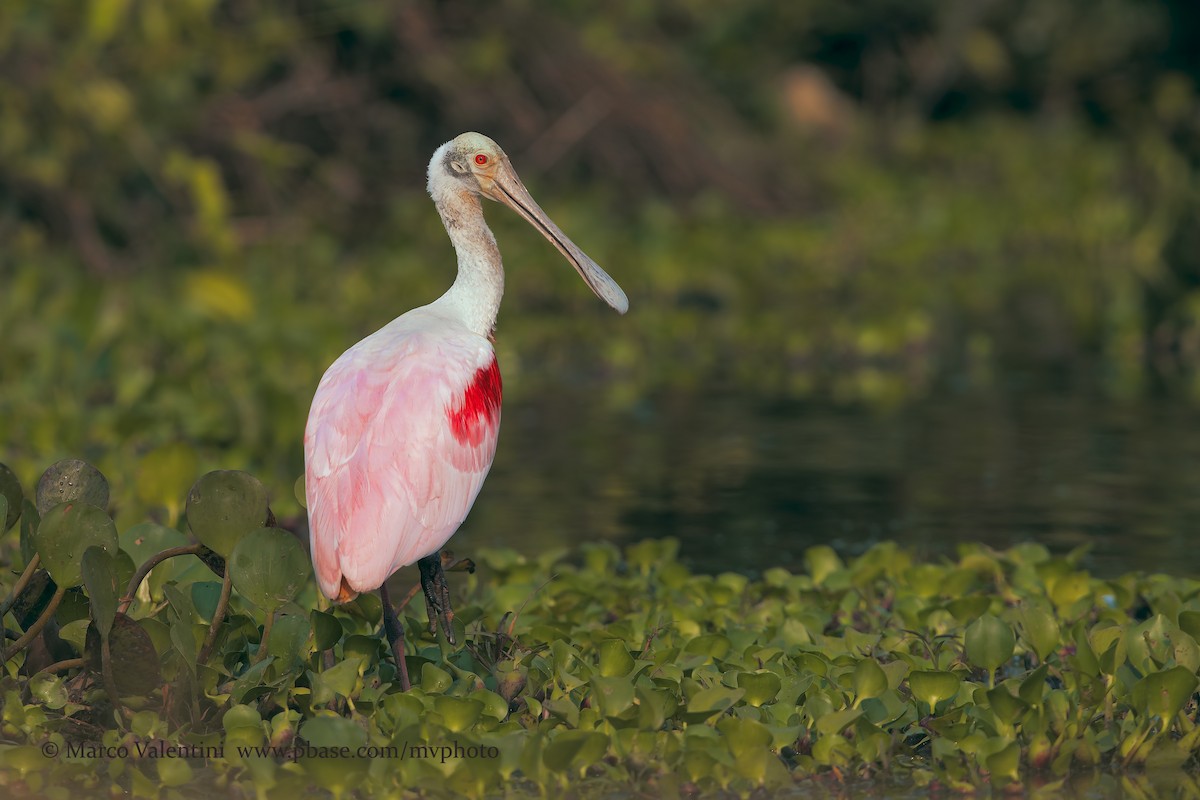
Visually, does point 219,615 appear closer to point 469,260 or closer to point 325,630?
point 325,630

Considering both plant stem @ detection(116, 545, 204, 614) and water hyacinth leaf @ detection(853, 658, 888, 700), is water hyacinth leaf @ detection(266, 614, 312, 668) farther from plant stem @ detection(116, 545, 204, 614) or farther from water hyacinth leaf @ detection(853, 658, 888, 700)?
water hyacinth leaf @ detection(853, 658, 888, 700)

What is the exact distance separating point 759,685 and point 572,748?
1.89ft

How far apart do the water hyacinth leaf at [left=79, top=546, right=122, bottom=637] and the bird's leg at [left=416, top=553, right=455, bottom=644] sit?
0.90 m

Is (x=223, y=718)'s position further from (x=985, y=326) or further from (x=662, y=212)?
(x=662, y=212)

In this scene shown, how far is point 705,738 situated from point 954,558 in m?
2.71

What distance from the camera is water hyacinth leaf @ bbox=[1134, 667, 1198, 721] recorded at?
399 cm

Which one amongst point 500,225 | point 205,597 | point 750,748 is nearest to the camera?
point 750,748

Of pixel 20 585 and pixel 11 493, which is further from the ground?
pixel 11 493

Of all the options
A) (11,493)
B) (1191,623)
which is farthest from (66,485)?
(1191,623)

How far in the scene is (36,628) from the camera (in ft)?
13.7

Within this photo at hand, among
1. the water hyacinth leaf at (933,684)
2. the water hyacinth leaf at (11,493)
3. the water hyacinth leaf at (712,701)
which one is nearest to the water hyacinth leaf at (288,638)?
the water hyacinth leaf at (11,493)

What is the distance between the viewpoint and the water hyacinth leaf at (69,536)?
4086mm

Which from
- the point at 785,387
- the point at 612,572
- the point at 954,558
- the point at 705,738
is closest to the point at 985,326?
the point at 785,387

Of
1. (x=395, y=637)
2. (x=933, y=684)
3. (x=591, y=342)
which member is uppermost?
(x=591, y=342)
